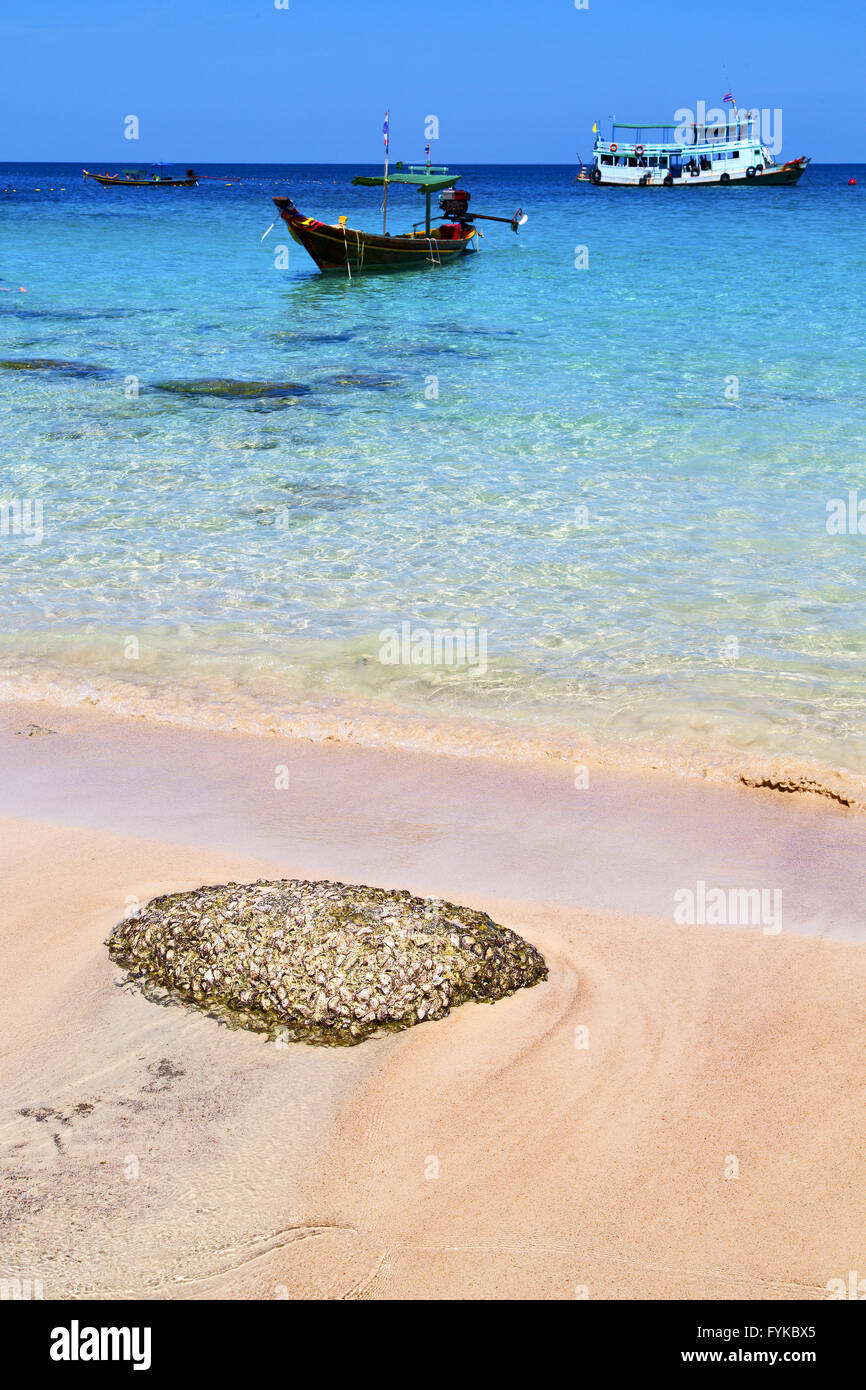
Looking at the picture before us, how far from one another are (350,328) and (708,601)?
16.1m

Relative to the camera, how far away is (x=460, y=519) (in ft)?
32.8

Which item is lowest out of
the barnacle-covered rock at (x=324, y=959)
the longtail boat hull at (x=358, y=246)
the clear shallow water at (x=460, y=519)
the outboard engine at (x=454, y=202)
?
the barnacle-covered rock at (x=324, y=959)

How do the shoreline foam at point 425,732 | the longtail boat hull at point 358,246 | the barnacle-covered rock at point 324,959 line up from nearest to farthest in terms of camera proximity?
the barnacle-covered rock at point 324,959, the shoreline foam at point 425,732, the longtail boat hull at point 358,246

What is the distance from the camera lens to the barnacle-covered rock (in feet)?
11.8

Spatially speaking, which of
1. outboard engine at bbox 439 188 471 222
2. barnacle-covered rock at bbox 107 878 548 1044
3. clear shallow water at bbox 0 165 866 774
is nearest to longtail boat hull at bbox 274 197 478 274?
clear shallow water at bbox 0 165 866 774

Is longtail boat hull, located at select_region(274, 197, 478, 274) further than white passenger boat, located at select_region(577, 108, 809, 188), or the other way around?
white passenger boat, located at select_region(577, 108, 809, 188)

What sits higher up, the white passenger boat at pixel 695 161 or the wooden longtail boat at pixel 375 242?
the white passenger boat at pixel 695 161

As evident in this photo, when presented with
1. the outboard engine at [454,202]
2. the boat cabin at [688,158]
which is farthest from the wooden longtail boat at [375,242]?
the boat cabin at [688,158]

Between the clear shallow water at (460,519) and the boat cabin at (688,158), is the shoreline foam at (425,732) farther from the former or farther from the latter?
the boat cabin at (688,158)

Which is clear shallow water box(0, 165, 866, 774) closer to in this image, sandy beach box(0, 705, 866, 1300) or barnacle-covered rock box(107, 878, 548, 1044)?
sandy beach box(0, 705, 866, 1300)

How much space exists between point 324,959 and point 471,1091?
66cm

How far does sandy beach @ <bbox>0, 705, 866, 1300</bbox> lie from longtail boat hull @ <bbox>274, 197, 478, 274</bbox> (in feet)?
84.0

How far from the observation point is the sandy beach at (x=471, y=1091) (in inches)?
110

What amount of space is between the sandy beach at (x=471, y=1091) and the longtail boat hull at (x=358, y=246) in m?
25.6
